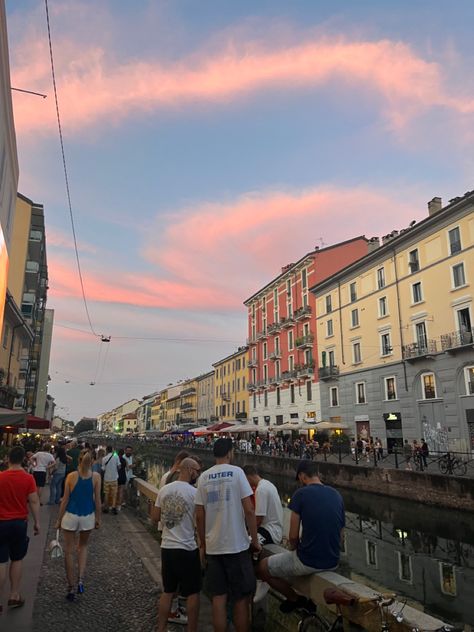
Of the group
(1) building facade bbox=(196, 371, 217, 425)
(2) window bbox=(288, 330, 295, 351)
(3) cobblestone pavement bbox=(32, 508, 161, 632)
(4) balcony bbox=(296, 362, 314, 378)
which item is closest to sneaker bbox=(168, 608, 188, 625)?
(3) cobblestone pavement bbox=(32, 508, 161, 632)

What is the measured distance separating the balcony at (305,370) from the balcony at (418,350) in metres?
13.6

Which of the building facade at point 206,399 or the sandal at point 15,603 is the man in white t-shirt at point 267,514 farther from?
the building facade at point 206,399

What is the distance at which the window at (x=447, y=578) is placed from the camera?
9.70 m

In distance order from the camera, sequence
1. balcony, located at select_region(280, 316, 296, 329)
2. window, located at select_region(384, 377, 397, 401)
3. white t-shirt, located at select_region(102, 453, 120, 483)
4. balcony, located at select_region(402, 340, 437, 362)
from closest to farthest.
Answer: white t-shirt, located at select_region(102, 453, 120, 483)
balcony, located at select_region(402, 340, 437, 362)
window, located at select_region(384, 377, 397, 401)
balcony, located at select_region(280, 316, 296, 329)

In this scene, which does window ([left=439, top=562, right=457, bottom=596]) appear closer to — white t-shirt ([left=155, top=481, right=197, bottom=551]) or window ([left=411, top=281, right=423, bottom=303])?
white t-shirt ([left=155, top=481, right=197, bottom=551])

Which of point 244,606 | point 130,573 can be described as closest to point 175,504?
point 244,606

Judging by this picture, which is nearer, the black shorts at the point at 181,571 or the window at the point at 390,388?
the black shorts at the point at 181,571

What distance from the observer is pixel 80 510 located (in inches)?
233

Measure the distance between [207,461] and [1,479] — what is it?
4264 centimetres

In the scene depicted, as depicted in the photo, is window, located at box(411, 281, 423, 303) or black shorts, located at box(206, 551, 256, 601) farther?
window, located at box(411, 281, 423, 303)

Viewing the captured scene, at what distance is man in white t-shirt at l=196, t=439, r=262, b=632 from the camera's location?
4.10 m

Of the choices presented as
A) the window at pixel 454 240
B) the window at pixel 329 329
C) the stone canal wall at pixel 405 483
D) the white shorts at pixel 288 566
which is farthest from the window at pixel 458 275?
the white shorts at pixel 288 566

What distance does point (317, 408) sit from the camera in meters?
43.3

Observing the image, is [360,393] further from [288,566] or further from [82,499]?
[288,566]
